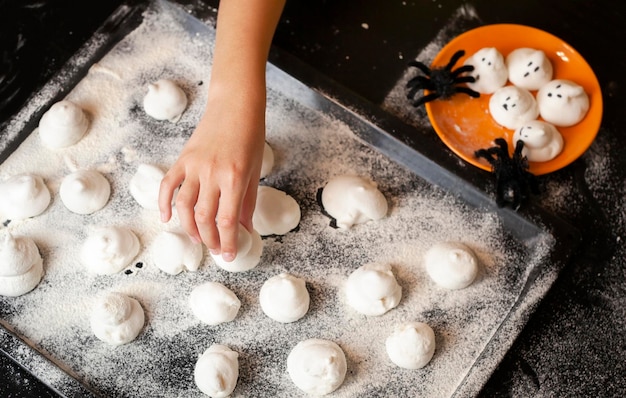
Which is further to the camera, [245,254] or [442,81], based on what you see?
[442,81]

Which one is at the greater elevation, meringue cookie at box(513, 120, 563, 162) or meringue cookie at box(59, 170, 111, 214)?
meringue cookie at box(513, 120, 563, 162)

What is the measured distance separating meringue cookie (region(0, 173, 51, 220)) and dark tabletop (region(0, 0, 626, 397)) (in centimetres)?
17

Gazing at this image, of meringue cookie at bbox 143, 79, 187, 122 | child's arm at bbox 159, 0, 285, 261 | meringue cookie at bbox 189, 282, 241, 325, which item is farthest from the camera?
meringue cookie at bbox 143, 79, 187, 122

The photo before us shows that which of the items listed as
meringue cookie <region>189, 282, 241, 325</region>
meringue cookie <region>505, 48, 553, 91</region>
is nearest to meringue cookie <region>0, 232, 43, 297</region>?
meringue cookie <region>189, 282, 241, 325</region>

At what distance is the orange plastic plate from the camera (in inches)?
46.2

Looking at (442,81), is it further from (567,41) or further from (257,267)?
(257,267)

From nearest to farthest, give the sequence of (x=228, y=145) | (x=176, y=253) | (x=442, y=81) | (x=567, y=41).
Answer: (x=228, y=145)
(x=176, y=253)
(x=442, y=81)
(x=567, y=41)

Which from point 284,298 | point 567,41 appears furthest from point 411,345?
point 567,41

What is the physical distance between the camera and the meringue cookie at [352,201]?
1.10 m

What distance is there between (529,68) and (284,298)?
0.59 meters

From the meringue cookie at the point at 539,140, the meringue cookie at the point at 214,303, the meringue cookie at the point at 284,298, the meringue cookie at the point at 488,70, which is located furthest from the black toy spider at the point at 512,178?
the meringue cookie at the point at 214,303

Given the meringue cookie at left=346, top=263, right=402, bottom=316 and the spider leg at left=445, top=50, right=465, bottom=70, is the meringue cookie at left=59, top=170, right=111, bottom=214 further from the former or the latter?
the spider leg at left=445, top=50, right=465, bottom=70

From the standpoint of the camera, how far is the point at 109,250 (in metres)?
1.08

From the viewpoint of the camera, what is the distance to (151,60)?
4.01ft
